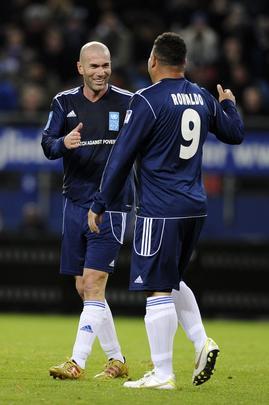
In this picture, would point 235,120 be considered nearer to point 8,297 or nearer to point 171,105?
point 171,105

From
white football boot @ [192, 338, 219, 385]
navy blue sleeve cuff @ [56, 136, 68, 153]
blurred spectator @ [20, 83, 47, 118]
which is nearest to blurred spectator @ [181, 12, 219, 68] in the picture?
blurred spectator @ [20, 83, 47, 118]

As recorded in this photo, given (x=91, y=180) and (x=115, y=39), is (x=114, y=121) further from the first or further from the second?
(x=115, y=39)

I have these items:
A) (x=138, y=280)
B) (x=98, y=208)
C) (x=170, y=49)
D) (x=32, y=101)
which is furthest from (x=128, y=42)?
(x=138, y=280)

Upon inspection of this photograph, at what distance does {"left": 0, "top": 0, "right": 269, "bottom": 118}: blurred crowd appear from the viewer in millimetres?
19516

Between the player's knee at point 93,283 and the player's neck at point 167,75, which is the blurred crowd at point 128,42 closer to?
the player's knee at point 93,283

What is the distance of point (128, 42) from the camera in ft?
68.0

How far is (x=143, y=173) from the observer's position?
329 inches

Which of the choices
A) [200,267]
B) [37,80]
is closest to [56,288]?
[200,267]

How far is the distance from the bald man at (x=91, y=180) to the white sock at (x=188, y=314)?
2.43 ft

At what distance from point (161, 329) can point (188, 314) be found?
0.52m

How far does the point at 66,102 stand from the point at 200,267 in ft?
27.7

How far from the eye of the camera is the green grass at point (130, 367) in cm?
779

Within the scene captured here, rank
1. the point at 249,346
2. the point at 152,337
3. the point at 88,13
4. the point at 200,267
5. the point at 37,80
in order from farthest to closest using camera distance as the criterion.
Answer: the point at 88,13, the point at 37,80, the point at 200,267, the point at 249,346, the point at 152,337

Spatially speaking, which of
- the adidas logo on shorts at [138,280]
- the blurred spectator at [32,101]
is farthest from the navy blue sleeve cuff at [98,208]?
the blurred spectator at [32,101]
